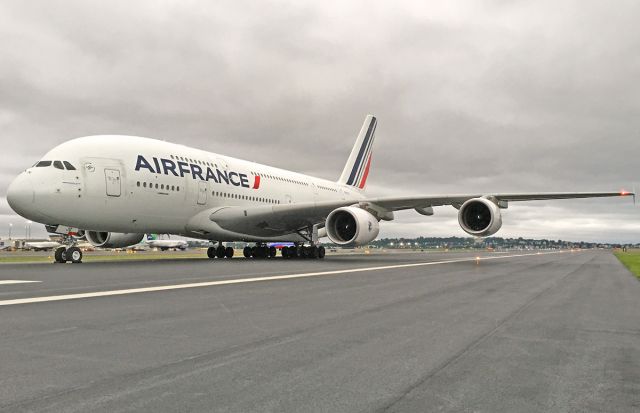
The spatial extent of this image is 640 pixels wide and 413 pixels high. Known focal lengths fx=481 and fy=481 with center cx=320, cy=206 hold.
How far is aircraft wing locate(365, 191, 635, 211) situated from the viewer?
20.2 metres

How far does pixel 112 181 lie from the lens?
17.4 m

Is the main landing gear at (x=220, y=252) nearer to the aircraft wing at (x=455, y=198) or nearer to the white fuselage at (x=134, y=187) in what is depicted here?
the white fuselage at (x=134, y=187)

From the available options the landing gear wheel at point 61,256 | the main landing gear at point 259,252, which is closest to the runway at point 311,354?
the landing gear wheel at point 61,256

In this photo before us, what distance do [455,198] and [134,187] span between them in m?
13.0

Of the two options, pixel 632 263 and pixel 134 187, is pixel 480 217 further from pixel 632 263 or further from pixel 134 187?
pixel 134 187

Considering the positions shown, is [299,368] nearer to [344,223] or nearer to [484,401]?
[484,401]

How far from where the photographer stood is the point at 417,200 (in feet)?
70.8

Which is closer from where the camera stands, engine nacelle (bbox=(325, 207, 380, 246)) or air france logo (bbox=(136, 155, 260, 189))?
air france logo (bbox=(136, 155, 260, 189))

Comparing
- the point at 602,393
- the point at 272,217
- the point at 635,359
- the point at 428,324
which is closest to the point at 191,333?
the point at 428,324

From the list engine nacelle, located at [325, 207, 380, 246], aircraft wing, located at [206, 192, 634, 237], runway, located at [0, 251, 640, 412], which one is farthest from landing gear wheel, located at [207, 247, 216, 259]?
runway, located at [0, 251, 640, 412]

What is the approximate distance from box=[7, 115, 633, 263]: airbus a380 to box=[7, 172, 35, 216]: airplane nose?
3 cm

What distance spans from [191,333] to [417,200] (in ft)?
58.5

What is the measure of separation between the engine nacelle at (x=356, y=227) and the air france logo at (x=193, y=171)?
529 centimetres

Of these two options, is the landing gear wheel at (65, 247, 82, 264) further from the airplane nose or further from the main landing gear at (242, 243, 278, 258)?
the main landing gear at (242, 243, 278, 258)
